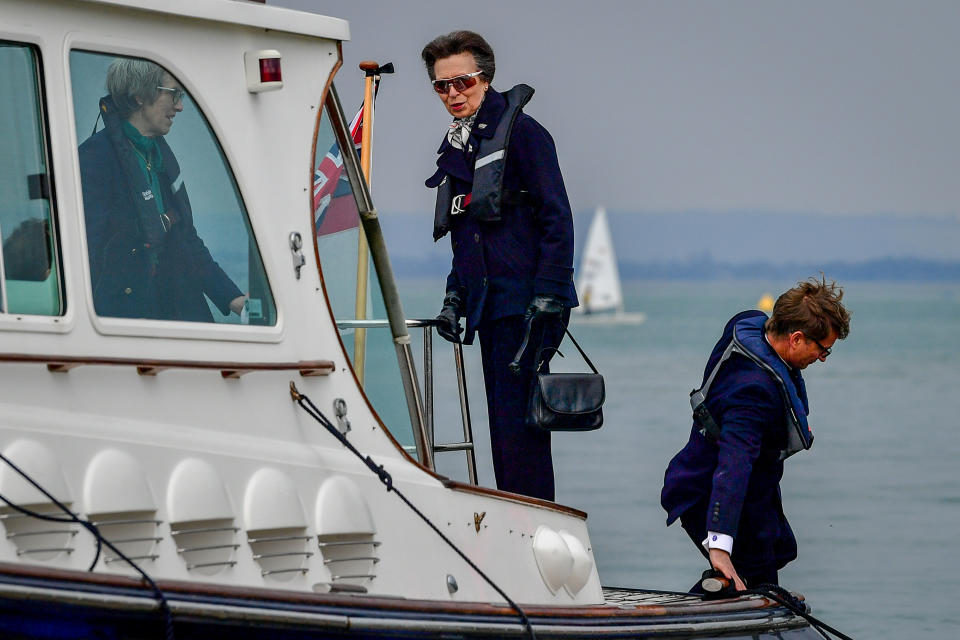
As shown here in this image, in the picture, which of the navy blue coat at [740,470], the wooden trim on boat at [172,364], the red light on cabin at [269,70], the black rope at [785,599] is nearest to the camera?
the wooden trim on boat at [172,364]

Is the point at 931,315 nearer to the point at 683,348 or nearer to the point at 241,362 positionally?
the point at 683,348

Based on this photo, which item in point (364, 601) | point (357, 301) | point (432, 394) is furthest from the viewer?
point (432, 394)

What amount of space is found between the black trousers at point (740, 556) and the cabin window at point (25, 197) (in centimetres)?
258

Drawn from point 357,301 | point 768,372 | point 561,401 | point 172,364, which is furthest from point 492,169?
point 172,364

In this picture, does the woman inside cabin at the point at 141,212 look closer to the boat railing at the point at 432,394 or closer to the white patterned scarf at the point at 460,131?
the boat railing at the point at 432,394

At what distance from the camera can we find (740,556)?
5.94 metres

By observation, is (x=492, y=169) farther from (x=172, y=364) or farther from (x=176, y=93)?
(x=172, y=364)

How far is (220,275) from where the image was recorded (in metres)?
4.54

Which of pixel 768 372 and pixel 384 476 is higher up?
pixel 768 372

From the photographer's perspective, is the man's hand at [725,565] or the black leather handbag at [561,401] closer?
the man's hand at [725,565]

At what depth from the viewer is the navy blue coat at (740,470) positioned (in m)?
5.59

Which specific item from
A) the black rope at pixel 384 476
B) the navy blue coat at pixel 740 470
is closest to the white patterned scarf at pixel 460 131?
the navy blue coat at pixel 740 470

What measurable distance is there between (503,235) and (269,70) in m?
1.54

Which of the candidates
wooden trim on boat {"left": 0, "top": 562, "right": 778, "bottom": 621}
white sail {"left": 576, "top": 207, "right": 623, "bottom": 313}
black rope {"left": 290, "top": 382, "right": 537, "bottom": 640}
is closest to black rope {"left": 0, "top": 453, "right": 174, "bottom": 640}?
wooden trim on boat {"left": 0, "top": 562, "right": 778, "bottom": 621}
